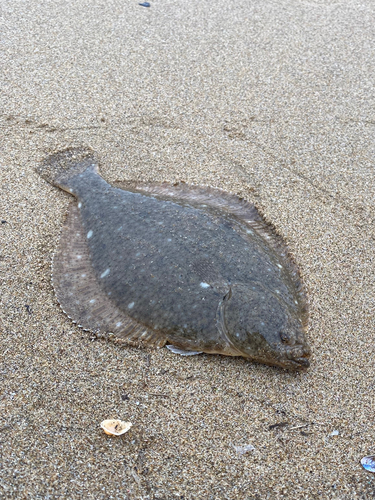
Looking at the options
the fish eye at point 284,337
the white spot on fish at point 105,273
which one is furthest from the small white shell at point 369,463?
the white spot on fish at point 105,273

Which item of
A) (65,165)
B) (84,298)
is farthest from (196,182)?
(84,298)

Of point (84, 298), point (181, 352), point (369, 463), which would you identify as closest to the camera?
point (369, 463)

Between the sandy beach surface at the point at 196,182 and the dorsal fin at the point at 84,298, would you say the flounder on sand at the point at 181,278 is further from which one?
the sandy beach surface at the point at 196,182

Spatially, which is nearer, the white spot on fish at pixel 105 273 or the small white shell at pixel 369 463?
the small white shell at pixel 369 463

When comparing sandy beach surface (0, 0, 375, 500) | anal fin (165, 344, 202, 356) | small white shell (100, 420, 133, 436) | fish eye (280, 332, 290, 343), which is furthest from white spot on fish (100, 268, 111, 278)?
fish eye (280, 332, 290, 343)

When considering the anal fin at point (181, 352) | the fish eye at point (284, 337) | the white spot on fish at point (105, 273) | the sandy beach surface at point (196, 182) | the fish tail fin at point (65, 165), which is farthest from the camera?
the fish tail fin at point (65, 165)

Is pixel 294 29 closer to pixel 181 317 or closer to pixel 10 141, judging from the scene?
pixel 10 141

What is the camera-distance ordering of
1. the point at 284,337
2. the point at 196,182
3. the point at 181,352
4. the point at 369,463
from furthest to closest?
the point at 196,182 < the point at 181,352 < the point at 284,337 < the point at 369,463

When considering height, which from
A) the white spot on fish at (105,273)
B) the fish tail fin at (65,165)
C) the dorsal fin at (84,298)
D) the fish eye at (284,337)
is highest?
the fish tail fin at (65,165)

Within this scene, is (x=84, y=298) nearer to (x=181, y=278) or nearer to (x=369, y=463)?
(x=181, y=278)
